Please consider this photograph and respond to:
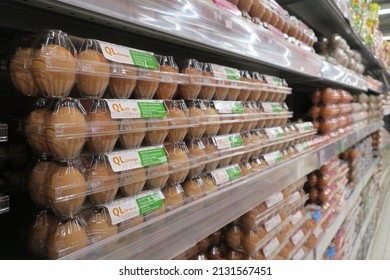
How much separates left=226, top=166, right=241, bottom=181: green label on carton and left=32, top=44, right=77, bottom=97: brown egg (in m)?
0.58

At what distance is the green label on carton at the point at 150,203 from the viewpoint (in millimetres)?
653

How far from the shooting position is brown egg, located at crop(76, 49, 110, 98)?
0.56 metres

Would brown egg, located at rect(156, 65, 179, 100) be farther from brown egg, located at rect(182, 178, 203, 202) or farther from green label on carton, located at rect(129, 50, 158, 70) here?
brown egg, located at rect(182, 178, 203, 202)

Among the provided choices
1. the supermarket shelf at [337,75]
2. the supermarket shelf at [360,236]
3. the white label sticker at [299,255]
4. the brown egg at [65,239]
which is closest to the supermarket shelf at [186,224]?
the brown egg at [65,239]

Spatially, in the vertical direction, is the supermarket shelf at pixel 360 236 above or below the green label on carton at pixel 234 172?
below

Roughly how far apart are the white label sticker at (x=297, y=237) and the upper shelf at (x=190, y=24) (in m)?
0.80

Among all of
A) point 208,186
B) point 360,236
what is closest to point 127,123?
point 208,186

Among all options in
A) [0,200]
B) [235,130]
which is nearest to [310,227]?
[235,130]

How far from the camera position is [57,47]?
1.69 feet

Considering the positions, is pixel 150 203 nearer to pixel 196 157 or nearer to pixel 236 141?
pixel 196 157

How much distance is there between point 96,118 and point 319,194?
184 cm

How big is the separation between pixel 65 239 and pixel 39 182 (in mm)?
110

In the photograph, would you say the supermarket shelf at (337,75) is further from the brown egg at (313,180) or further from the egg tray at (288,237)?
the egg tray at (288,237)

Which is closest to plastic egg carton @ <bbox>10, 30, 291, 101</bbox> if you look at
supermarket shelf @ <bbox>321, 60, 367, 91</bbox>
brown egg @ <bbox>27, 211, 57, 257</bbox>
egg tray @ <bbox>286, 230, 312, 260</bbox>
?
brown egg @ <bbox>27, 211, 57, 257</bbox>
